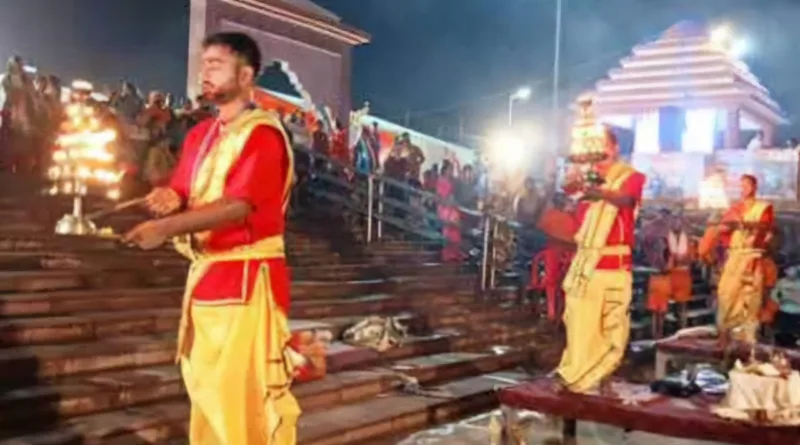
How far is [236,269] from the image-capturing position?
3.22 m

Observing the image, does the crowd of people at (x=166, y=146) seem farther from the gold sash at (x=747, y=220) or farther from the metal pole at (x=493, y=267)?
the gold sash at (x=747, y=220)

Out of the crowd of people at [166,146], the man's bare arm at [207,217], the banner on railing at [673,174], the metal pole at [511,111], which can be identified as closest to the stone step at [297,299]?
the crowd of people at [166,146]

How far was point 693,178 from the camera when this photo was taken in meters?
27.7

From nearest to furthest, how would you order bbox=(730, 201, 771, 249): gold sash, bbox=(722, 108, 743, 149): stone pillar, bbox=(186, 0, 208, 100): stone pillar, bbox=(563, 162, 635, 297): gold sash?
bbox=(563, 162, 635, 297): gold sash
bbox=(730, 201, 771, 249): gold sash
bbox=(186, 0, 208, 100): stone pillar
bbox=(722, 108, 743, 149): stone pillar

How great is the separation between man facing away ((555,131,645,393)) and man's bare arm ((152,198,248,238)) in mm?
4235

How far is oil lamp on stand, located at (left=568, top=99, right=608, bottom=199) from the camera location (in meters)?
6.83

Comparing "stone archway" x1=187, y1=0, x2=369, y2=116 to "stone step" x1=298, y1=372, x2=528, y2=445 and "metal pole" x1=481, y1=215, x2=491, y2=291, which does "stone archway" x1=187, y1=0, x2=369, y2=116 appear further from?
"stone step" x1=298, y1=372, x2=528, y2=445

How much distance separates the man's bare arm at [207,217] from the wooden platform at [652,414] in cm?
395

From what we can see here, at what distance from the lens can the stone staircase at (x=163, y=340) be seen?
5.78m

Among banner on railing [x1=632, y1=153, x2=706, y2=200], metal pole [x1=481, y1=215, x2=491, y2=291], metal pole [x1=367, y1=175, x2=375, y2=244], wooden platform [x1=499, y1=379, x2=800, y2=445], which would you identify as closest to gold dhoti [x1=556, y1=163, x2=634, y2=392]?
wooden platform [x1=499, y1=379, x2=800, y2=445]

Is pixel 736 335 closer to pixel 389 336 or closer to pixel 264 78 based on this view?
pixel 389 336

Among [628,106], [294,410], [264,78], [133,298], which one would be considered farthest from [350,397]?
[628,106]

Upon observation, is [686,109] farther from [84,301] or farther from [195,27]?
[84,301]

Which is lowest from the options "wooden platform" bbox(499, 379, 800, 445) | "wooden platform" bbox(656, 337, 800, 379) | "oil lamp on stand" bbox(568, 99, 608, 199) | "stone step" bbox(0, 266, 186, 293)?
"wooden platform" bbox(499, 379, 800, 445)
